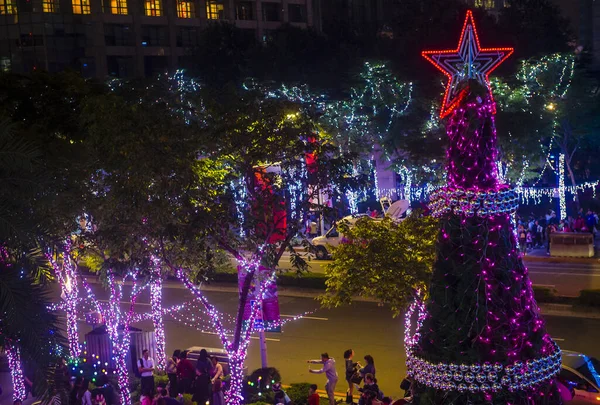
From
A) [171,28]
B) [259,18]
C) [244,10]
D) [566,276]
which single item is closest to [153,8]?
[171,28]

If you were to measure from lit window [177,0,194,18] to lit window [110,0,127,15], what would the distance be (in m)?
5.77

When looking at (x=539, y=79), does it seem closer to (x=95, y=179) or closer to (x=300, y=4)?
(x=95, y=179)

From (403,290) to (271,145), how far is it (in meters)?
3.83

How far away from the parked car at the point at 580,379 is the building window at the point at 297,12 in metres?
68.4

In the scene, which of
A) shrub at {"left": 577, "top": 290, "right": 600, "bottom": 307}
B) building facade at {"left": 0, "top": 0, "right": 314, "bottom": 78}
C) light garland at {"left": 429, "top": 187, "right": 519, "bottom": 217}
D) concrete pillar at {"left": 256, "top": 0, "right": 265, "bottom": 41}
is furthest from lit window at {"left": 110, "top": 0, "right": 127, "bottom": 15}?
light garland at {"left": 429, "top": 187, "right": 519, "bottom": 217}

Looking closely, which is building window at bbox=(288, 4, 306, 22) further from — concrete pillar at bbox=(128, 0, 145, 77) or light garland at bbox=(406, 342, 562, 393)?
light garland at bbox=(406, 342, 562, 393)

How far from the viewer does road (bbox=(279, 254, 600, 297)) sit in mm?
26875

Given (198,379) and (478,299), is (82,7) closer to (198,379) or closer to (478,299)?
(198,379)

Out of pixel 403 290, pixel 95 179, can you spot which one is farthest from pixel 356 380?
pixel 95 179

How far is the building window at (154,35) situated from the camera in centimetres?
7194

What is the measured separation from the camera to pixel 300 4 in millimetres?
80000

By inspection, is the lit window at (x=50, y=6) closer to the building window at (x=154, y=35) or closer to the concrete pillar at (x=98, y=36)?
the concrete pillar at (x=98, y=36)

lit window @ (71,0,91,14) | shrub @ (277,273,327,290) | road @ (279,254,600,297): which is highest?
lit window @ (71,0,91,14)

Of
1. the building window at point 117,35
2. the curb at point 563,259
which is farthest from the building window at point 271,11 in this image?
the curb at point 563,259
